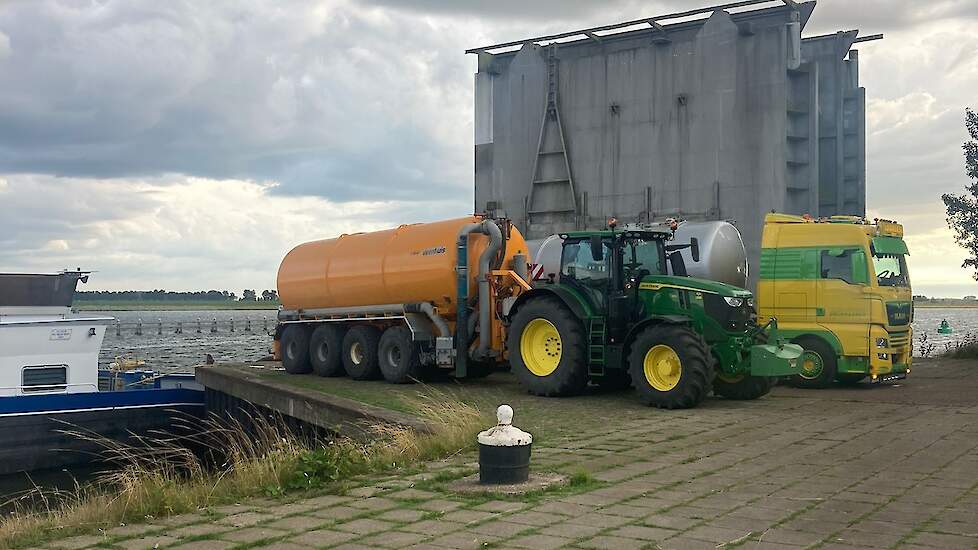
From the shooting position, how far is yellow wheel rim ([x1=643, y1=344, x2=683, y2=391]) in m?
13.3

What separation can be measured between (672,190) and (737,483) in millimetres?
15346

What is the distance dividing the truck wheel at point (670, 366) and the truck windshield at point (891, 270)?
528 centimetres

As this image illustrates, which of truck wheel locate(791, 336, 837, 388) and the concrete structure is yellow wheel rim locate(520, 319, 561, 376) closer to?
truck wheel locate(791, 336, 837, 388)

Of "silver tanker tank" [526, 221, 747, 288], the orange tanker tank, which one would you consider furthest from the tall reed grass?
"silver tanker tank" [526, 221, 747, 288]

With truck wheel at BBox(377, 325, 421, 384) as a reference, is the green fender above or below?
above

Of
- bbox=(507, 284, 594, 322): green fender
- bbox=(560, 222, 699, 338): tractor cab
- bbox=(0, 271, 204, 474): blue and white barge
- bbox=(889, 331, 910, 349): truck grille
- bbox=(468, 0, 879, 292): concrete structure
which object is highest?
bbox=(468, 0, 879, 292): concrete structure

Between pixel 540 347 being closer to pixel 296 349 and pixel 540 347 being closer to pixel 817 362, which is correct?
pixel 817 362

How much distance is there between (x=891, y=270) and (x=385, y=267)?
9045 millimetres

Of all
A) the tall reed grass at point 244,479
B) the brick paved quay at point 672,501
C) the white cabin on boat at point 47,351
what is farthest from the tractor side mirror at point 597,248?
the white cabin on boat at point 47,351

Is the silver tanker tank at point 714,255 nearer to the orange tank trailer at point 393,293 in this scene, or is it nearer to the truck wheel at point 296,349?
the orange tank trailer at point 393,293

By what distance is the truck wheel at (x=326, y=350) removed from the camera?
1961 centimetres

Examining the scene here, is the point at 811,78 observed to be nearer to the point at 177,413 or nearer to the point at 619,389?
the point at 619,389

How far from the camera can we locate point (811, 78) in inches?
824

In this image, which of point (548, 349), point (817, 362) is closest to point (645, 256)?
point (548, 349)
